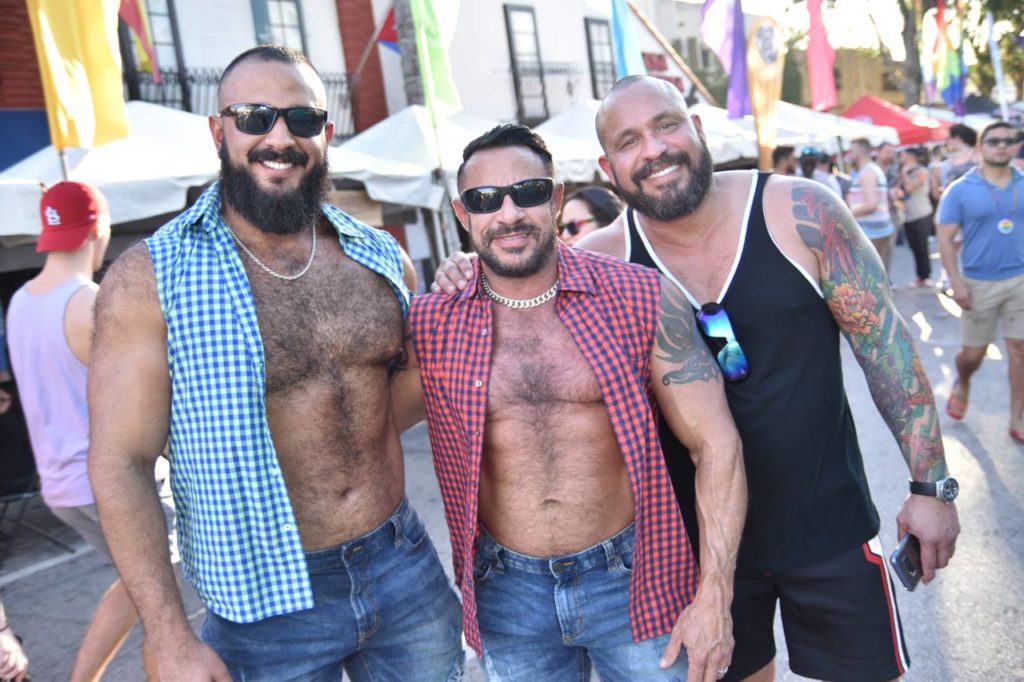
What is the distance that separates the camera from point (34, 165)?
6.05 meters

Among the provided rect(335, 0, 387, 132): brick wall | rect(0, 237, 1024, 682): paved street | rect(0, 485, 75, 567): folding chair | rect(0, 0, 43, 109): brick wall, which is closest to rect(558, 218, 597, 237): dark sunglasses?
rect(0, 237, 1024, 682): paved street

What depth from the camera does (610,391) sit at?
2.12 metres

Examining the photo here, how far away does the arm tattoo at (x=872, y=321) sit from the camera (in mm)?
2348

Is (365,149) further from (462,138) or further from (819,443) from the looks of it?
(819,443)

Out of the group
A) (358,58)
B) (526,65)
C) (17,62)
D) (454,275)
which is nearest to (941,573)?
(454,275)

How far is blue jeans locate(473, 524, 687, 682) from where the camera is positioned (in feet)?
7.14

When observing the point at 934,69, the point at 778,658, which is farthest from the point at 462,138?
the point at 934,69

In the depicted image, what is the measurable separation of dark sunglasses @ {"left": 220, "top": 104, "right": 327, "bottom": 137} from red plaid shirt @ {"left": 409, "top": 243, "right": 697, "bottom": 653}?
611 millimetres

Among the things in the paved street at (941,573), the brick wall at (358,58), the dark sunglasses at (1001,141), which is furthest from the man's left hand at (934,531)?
the brick wall at (358,58)

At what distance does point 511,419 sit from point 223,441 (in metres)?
0.73

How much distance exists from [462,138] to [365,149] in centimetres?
120

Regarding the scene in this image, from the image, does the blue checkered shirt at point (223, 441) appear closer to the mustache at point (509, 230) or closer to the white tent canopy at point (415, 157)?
the mustache at point (509, 230)

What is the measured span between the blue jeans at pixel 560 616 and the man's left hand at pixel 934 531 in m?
0.83

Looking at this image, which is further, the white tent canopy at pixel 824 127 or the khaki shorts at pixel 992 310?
the white tent canopy at pixel 824 127
